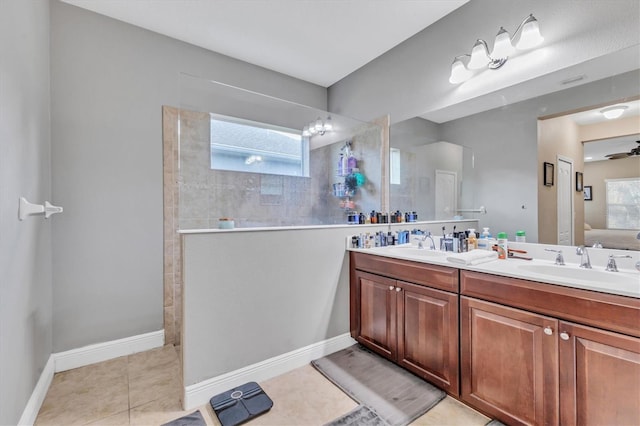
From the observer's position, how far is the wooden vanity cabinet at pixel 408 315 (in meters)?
1.71

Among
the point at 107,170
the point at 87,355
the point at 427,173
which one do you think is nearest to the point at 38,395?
the point at 87,355

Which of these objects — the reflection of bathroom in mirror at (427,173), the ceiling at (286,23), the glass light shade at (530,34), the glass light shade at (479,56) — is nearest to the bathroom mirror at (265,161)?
the reflection of bathroom in mirror at (427,173)

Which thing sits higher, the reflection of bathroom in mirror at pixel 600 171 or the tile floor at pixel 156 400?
the reflection of bathroom in mirror at pixel 600 171

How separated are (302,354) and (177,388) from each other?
877 millimetres

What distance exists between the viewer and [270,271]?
2027mm

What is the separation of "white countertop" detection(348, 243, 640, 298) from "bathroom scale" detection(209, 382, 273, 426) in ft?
4.17

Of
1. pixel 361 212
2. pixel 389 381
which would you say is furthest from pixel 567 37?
pixel 389 381

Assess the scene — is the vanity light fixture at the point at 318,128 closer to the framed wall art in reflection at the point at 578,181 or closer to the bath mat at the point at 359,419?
the framed wall art in reflection at the point at 578,181

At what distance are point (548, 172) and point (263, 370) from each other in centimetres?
236

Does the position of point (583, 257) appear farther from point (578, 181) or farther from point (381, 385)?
point (381, 385)

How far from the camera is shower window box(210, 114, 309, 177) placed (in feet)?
7.30

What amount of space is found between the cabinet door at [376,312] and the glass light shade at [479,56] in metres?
1.70

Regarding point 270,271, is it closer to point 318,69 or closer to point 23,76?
point 23,76

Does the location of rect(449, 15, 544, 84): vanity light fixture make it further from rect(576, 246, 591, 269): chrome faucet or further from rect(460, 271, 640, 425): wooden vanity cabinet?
rect(460, 271, 640, 425): wooden vanity cabinet
